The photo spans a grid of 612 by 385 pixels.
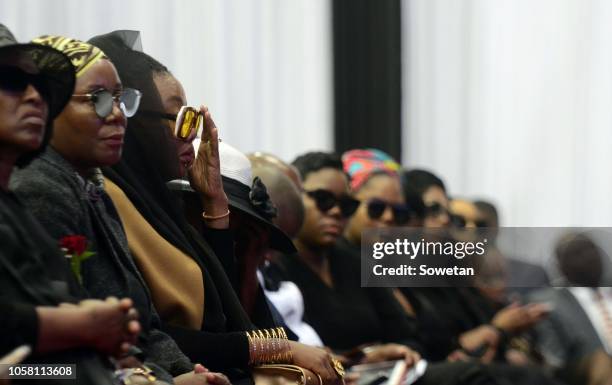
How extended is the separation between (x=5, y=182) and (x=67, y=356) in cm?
31

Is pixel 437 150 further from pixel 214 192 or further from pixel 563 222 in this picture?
pixel 214 192

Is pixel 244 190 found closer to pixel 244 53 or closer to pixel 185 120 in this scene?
pixel 185 120

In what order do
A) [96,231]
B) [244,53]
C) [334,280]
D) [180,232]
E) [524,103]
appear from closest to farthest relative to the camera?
[96,231]
[180,232]
[334,280]
[244,53]
[524,103]

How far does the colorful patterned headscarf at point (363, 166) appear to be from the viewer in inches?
237

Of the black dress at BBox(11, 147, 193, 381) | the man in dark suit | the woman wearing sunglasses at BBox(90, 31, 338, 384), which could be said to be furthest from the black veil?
the man in dark suit

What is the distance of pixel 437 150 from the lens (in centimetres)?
826

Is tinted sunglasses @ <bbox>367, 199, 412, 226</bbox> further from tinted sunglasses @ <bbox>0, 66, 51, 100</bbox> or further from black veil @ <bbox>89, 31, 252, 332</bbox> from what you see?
tinted sunglasses @ <bbox>0, 66, 51, 100</bbox>

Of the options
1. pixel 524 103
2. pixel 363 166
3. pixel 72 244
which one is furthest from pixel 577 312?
pixel 72 244

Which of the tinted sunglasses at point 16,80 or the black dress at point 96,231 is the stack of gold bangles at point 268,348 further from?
the tinted sunglasses at point 16,80

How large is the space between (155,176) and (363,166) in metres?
2.72

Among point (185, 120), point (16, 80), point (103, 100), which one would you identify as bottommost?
point (185, 120)

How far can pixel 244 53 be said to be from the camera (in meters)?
7.21

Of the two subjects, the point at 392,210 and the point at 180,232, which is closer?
the point at 180,232

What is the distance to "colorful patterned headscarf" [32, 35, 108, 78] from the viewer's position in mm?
3055
